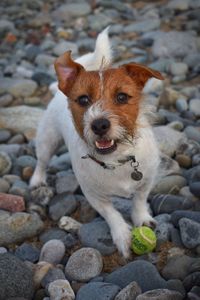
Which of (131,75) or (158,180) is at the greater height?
(131,75)

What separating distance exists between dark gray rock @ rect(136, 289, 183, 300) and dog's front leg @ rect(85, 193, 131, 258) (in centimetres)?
91

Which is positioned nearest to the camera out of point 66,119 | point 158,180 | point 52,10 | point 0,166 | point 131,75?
point 131,75

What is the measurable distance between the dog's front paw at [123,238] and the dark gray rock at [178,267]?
1.51ft

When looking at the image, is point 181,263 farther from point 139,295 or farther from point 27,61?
point 27,61

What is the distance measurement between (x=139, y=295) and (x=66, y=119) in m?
1.96

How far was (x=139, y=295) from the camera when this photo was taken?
10.9 ft

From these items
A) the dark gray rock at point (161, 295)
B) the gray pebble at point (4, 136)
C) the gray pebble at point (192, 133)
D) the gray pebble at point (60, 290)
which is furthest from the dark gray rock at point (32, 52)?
the dark gray rock at point (161, 295)

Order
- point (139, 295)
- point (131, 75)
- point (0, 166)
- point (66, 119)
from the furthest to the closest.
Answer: point (0, 166) → point (66, 119) → point (131, 75) → point (139, 295)

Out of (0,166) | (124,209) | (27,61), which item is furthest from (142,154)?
(27,61)

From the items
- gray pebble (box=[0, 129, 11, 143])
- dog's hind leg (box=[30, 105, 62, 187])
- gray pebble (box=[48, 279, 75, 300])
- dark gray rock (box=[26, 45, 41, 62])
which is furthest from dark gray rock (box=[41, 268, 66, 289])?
dark gray rock (box=[26, 45, 41, 62])

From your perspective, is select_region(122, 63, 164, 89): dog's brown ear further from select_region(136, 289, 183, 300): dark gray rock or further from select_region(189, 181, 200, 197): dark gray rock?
select_region(136, 289, 183, 300): dark gray rock

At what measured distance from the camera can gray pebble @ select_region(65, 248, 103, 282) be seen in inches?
155

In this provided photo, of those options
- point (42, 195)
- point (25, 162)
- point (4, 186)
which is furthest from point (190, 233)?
point (25, 162)

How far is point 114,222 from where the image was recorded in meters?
4.31
